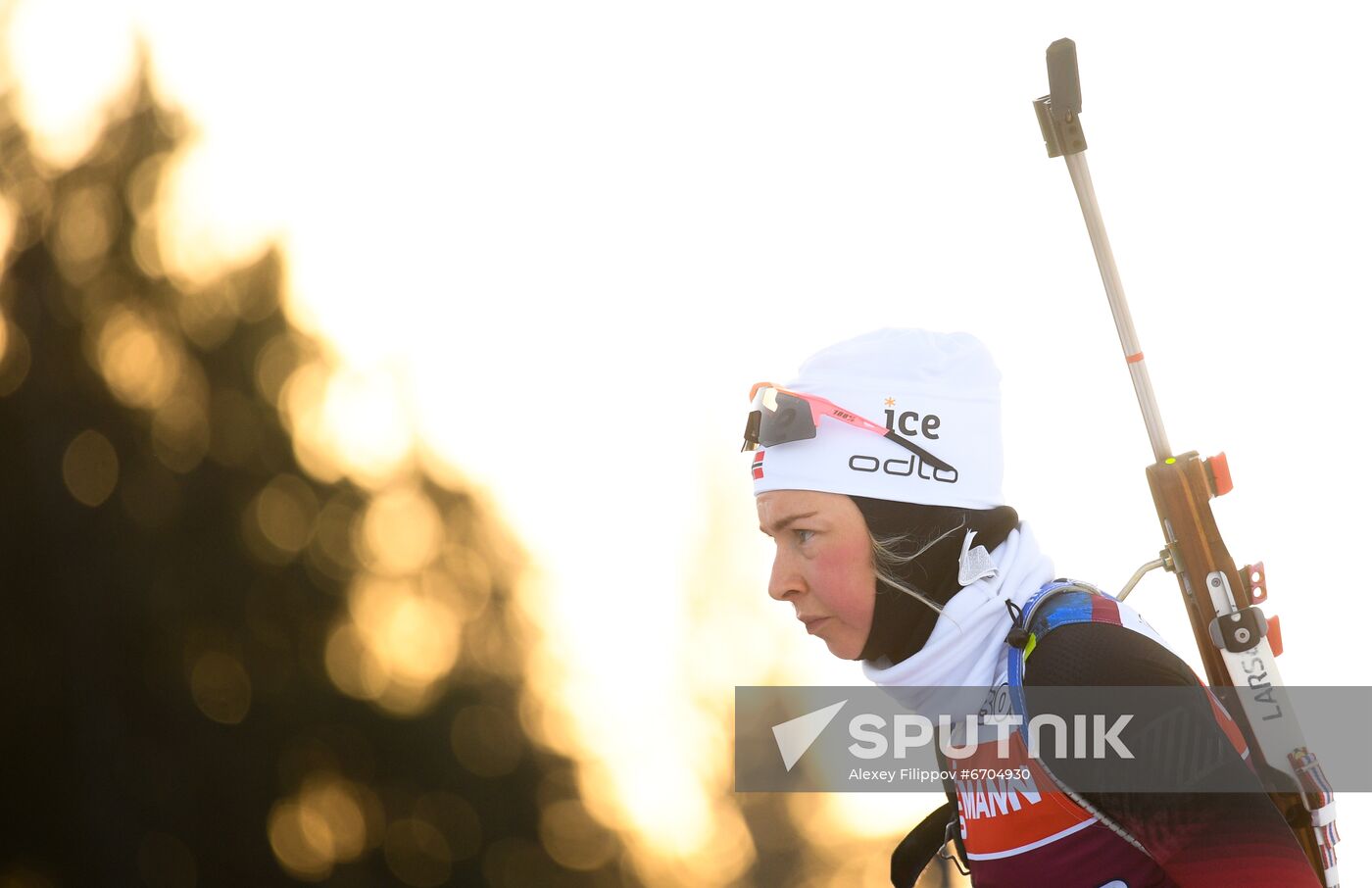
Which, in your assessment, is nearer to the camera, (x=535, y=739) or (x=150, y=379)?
(x=150, y=379)

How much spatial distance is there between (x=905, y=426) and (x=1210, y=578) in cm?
103

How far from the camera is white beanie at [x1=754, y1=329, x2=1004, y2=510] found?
13.8ft

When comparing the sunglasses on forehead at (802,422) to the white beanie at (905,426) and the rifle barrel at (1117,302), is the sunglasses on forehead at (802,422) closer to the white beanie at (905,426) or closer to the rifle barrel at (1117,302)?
the white beanie at (905,426)

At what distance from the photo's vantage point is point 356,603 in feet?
91.3

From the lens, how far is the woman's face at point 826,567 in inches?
161

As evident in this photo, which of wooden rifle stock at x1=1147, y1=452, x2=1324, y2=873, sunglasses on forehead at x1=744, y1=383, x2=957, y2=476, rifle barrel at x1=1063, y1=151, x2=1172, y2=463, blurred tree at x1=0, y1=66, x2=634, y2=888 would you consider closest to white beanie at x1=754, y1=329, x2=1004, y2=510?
sunglasses on forehead at x1=744, y1=383, x2=957, y2=476

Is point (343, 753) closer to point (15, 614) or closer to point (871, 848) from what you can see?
point (15, 614)

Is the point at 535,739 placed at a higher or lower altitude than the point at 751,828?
higher

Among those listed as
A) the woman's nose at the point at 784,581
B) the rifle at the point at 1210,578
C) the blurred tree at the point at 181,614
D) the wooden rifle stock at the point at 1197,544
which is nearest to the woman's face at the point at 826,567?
the woman's nose at the point at 784,581

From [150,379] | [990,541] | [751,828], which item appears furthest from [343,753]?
[990,541]

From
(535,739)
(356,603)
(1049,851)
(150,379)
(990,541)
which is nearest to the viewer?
(1049,851)

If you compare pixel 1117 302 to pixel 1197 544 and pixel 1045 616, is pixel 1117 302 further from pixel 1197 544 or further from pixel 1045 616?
pixel 1045 616

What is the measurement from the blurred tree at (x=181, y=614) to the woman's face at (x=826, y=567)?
20796 mm

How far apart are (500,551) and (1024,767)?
29340 millimetres
